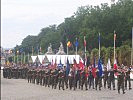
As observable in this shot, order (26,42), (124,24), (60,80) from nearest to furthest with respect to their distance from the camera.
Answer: (60,80) < (124,24) < (26,42)

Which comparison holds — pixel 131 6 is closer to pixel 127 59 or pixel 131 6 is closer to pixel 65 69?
pixel 127 59

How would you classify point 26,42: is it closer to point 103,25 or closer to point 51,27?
point 51,27

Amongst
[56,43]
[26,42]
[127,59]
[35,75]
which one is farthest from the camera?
[26,42]

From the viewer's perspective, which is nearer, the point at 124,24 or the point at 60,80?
the point at 60,80

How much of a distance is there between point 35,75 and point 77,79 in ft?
27.0

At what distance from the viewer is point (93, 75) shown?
86.3ft

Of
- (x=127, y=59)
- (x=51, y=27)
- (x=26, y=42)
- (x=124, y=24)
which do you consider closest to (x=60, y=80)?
(x=127, y=59)

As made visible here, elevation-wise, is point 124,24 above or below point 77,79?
above

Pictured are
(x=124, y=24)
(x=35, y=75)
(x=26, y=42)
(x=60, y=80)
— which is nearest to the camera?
(x=60, y=80)

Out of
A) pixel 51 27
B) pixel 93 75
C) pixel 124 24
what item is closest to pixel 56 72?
pixel 93 75

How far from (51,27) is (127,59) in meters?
101

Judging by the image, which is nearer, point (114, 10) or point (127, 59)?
point (127, 59)

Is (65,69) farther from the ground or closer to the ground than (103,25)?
closer to the ground

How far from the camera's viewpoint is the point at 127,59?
60469 millimetres
